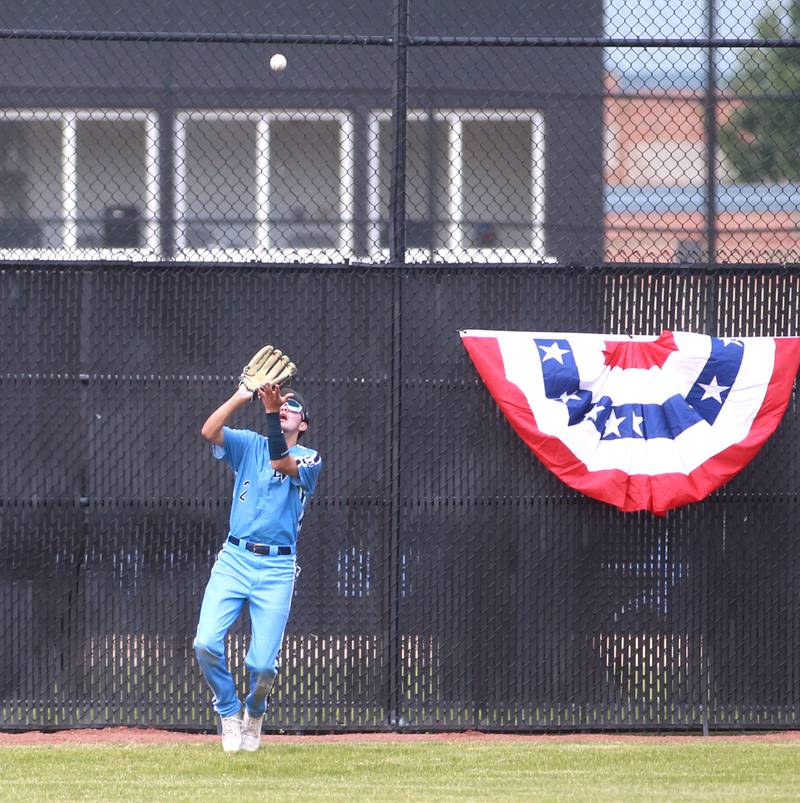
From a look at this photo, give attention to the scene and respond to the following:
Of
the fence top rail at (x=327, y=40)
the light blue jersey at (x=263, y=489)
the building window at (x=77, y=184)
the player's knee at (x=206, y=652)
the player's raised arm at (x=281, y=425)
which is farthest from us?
the building window at (x=77, y=184)

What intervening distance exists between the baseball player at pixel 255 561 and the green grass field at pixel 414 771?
0.98 ft

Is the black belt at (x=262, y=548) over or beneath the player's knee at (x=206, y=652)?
over

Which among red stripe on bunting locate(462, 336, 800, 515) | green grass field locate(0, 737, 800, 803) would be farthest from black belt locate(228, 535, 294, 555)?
red stripe on bunting locate(462, 336, 800, 515)

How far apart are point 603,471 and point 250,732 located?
7.79 ft

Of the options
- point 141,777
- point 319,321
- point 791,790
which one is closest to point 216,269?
point 319,321

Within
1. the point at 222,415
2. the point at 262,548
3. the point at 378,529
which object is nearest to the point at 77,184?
the point at 378,529

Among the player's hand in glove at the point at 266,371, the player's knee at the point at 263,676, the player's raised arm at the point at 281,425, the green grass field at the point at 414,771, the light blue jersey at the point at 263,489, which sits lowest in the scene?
the green grass field at the point at 414,771

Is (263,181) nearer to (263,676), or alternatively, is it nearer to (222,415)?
(222,415)

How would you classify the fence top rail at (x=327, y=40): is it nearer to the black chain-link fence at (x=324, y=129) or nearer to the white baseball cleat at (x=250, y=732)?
the black chain-link fence at (x=324, y=129)

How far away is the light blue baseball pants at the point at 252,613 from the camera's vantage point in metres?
6.82

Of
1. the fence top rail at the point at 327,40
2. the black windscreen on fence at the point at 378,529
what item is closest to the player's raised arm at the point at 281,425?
the black windscreen on fence at the point at 378,529

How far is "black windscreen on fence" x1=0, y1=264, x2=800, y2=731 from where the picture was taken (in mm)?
7516

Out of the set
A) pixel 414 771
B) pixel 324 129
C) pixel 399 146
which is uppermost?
pixel 324 129

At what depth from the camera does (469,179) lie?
1205 cm
